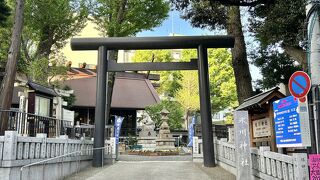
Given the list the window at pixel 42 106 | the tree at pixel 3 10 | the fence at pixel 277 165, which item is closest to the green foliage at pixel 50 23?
the window at pixel 42 106

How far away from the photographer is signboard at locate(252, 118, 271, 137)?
10.7 m

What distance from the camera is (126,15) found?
2486 centimetres

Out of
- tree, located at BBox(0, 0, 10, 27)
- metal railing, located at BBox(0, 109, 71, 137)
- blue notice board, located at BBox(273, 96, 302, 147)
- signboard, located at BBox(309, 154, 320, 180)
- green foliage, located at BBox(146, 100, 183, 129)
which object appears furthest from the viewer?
green foliage, located at BBox(146, 100, 183, 129)

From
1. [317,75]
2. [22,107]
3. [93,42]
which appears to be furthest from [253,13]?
[22,107]

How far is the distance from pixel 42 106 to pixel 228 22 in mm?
9942

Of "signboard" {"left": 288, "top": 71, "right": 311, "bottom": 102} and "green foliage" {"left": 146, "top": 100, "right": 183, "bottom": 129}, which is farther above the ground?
"green foliage" {"left": 146, "top": 100, "right": 183, "bottom": 129}

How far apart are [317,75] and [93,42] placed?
10.7 meters

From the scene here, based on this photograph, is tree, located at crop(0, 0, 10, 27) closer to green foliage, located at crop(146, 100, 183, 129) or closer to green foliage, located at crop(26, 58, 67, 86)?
green foliage, located at crop(26, 58, 67, 86)

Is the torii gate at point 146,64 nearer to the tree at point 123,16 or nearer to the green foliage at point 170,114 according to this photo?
the tree at point 123,16

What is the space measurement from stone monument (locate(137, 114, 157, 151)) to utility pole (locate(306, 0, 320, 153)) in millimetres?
20794

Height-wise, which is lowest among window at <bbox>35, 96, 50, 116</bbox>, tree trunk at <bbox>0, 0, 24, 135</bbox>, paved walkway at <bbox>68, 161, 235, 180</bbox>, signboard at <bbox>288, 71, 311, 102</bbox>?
paved walkway at <bbox>68, 161, 235, 180</bbox>

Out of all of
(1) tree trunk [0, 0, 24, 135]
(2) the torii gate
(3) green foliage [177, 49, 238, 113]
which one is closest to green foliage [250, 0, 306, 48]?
(2) the torii gate

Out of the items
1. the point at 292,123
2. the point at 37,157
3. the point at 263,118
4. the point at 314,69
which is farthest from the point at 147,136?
the point at 314,69

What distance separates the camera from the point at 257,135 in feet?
38.1
